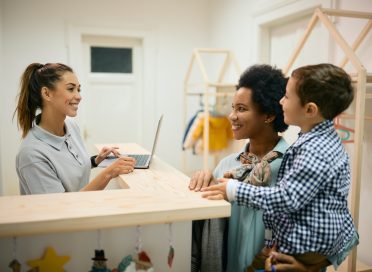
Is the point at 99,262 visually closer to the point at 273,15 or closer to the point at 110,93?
the point at 273,15

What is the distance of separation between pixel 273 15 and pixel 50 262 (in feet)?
9.49

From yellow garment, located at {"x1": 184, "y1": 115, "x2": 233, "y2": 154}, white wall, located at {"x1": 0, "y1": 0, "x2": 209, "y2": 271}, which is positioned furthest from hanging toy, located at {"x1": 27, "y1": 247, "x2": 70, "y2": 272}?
white wall, located at {"x1": 0, "y1": 0, "x2": 209, "y2": 271}

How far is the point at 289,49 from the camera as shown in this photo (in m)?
3.19

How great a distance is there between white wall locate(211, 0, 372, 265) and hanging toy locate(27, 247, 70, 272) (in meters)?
2.01

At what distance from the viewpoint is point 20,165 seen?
1448 millimetres

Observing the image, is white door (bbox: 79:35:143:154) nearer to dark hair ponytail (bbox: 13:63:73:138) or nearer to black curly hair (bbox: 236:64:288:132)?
dark hair ponytail (bbox: 13:63:73:138)

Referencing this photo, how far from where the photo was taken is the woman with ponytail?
1.43m

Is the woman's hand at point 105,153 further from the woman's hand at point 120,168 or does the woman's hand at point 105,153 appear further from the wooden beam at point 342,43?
the wooden beam at point 342,43

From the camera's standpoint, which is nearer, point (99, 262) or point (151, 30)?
point (99, 262)

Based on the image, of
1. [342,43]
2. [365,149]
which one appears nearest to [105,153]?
[342,43]

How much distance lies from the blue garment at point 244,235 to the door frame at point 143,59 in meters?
3.35

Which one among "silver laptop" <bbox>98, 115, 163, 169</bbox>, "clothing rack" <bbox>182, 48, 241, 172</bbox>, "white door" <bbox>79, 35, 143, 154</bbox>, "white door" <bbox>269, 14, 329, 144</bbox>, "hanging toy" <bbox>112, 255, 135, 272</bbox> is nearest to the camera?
"hanging toy" <bbox>112, 255, 135, 272</bbox>

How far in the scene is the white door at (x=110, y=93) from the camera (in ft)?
A: 13.9

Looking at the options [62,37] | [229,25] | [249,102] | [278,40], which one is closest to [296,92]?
[249,102]
